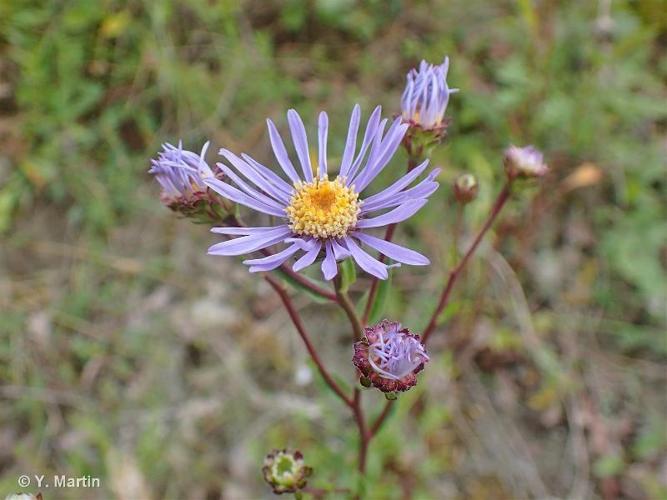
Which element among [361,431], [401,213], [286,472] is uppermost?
[401,213]

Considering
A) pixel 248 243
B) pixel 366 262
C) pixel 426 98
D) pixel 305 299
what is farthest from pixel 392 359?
pixel 305 299

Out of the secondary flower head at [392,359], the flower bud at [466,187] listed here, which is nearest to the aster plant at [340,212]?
the secondary flower head at [392,359]

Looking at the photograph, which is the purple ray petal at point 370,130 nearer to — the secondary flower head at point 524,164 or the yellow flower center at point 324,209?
the yellow flower center at point 324,209

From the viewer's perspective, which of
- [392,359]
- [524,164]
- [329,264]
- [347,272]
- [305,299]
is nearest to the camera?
[392,359]

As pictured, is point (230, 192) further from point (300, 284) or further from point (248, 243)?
point (300, 284)

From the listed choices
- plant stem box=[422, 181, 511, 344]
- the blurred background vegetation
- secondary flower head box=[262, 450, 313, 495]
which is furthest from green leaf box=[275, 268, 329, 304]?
the blurred background vegetation

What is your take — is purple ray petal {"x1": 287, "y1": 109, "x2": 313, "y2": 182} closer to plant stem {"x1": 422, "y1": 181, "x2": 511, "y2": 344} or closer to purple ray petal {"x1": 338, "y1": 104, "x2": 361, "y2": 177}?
purple ray petal {"x1": 338, "y1": 104, "x2": 361, "y2": 177}

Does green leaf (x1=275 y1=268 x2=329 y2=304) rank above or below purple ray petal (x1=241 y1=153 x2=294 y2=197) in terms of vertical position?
below

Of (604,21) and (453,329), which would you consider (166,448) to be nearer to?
(453,329)
